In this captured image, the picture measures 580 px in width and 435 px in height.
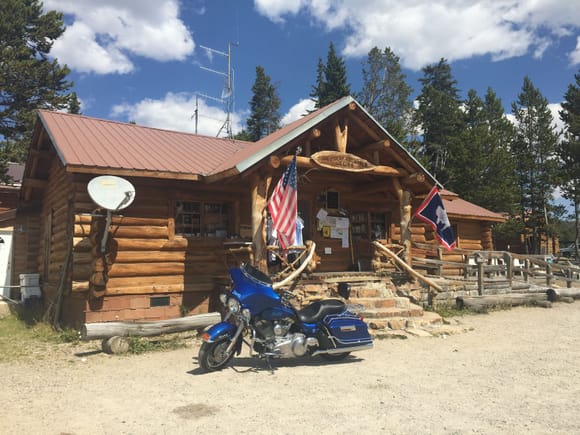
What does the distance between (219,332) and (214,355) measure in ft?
1.35

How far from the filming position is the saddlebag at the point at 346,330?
6793 millimetres

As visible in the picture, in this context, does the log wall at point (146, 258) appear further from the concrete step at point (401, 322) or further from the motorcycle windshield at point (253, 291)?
the motorcycle windshield at point (253, 291)

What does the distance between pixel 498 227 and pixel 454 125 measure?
31.9ft

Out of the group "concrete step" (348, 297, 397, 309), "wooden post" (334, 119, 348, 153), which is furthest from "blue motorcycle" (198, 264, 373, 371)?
Result: "wooden post" (334, 119, 348, 153)

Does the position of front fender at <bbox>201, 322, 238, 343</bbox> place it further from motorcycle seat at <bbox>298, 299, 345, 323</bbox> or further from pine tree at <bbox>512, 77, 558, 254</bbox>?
pine tree at <bbox>512, 77, 558, 254</bbox>

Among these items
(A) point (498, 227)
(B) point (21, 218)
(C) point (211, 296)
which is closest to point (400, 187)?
(C) point (211, 296)

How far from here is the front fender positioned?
243 inches

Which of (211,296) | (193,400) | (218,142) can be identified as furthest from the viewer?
(218,142)

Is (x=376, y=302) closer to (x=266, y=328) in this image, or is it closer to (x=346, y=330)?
(x=346, y=330)

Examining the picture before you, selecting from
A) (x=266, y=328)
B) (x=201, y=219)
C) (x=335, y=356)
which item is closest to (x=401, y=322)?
(x=335, y=356)

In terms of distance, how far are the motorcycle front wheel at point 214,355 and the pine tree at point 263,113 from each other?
39006 mm

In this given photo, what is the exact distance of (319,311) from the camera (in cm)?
687

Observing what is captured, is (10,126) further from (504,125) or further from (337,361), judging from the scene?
(504,125)

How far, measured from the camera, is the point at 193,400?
17.2 feet
